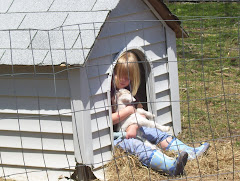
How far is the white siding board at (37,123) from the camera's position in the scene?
15.7 feet

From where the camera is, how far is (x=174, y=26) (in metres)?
5.87

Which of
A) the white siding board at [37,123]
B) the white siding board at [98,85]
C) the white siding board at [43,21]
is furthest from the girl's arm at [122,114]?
the white siding board at [43,21]

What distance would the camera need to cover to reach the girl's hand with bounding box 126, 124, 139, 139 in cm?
528

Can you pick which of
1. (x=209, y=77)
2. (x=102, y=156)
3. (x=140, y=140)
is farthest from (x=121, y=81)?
(x=209, y=77)

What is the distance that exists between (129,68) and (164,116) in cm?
87

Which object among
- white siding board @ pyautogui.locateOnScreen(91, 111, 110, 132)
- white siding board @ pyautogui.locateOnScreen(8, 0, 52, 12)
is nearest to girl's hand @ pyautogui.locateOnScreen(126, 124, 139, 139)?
white siding board @ pyautogui.locateOnScreen(91, 111, 110, 132)

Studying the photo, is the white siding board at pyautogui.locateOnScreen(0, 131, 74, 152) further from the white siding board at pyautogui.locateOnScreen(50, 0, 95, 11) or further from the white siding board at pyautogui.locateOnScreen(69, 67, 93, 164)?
the white siding board at pyautogui.locateOnScreen(50, 0, 95, 11)

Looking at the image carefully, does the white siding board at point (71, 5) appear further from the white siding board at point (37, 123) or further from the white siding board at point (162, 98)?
the white siding board at point (162, 98)

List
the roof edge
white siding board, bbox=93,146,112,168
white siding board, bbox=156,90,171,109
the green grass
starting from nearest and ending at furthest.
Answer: white siding board, bbox=93,146,112,168
the roof edge
white siding board, bbox=156,90,171,109
the green grass

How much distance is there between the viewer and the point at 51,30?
4.69 m

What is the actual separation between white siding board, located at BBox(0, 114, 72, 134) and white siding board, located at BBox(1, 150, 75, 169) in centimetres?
24

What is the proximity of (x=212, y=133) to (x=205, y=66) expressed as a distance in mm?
3385

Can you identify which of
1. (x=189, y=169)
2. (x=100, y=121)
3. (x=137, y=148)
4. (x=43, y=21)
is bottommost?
(x=189, y=169)

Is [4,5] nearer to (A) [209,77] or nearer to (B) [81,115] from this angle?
(B) [81,115]
